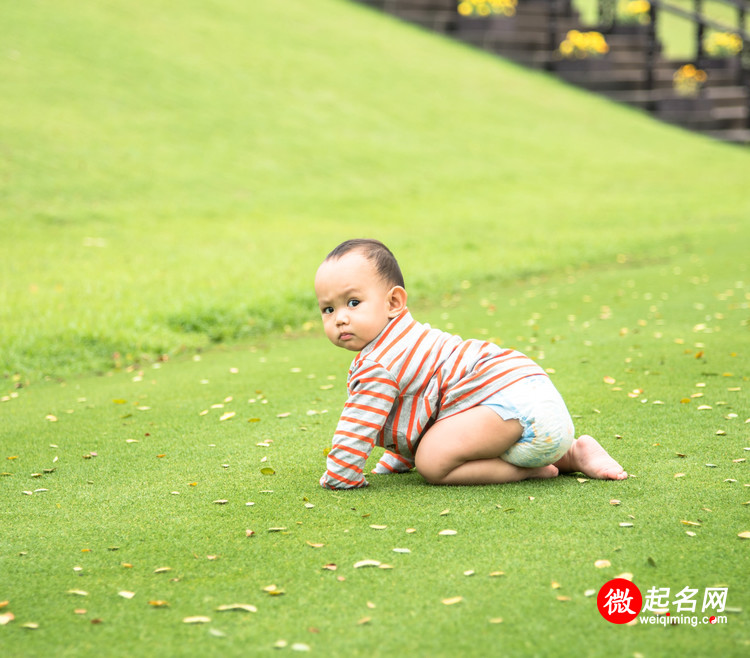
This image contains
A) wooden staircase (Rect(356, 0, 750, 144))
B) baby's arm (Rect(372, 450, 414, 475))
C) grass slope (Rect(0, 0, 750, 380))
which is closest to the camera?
baby's arm (Rect(372, 450, 414, 475))

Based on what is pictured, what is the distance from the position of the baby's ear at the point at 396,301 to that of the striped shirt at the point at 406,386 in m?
0.03

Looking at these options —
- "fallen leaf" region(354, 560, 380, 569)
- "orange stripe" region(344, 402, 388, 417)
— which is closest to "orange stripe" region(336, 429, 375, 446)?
"orange stripe" region(344, 402, 388, 417)

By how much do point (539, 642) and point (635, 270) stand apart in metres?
8.34

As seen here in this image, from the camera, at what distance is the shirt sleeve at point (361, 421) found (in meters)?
3.56

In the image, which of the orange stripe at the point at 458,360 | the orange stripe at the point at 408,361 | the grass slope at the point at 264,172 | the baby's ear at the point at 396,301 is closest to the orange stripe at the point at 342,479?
the orange stripe at the point at 408,361

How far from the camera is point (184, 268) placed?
9750mm

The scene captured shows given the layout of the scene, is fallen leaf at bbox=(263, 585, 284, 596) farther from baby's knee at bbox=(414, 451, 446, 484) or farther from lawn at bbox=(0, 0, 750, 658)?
baby's knee at bbox=(414, 451, 446, 484)

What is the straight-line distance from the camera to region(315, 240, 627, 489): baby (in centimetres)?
354

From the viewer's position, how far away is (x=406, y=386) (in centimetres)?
365

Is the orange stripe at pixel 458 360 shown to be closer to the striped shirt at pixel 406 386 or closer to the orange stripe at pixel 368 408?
the striped shirt at pixel 406 386

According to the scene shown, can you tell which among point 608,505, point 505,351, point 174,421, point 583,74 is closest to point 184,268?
point 174,421

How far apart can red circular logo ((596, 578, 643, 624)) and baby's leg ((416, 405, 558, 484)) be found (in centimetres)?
98

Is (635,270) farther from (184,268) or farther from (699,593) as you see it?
(699,593)

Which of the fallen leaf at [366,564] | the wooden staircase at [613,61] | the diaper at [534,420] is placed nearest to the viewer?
the fallen leaf at [366,564]
